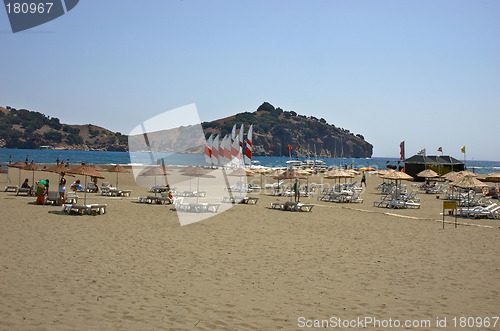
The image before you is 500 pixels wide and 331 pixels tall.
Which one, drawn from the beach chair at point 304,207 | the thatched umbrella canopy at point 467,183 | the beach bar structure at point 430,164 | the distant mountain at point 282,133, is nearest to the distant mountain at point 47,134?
the distant mountain at point 282,133

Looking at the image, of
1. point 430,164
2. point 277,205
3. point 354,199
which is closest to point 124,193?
point 277,205

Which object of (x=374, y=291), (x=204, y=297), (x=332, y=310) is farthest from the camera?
(x=374, y=291)

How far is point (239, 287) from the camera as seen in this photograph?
6.27 m

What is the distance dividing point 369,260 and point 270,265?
80.5 inches

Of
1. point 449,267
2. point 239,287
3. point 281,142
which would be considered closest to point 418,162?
point 449,267

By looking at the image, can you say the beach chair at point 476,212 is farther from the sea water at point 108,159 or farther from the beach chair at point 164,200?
the sea water at point 108,159

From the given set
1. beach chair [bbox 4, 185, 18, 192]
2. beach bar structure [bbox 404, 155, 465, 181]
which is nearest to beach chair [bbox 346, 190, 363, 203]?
beach chair [bbox 4, 185, 18, 192]

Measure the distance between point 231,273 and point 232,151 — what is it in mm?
27004

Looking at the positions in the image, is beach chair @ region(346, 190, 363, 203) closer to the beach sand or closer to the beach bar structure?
the beach sand

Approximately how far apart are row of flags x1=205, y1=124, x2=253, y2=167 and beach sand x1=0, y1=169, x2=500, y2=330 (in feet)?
56.7

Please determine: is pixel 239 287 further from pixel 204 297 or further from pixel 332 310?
pixel 332 310

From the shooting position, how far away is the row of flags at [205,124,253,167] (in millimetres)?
29553

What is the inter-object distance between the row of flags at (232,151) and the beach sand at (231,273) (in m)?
17.3

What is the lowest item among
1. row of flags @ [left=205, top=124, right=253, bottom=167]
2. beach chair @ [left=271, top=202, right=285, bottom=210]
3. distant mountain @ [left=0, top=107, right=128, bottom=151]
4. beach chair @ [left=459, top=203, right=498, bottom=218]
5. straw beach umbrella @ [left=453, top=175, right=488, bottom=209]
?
beach chair @ [left=459, top=203, right=498, bottom=218]
